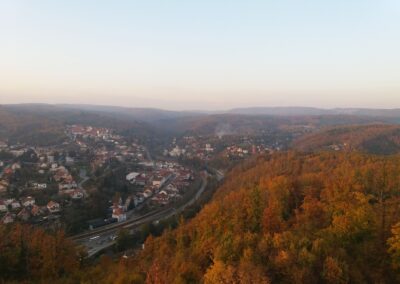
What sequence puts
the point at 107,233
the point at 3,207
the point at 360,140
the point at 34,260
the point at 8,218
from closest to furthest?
the point at 34,260
the point at 8,218
the point at 107,233
the point at 3,207
the point at 360,140

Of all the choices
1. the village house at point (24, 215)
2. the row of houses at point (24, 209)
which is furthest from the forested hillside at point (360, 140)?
the village house at point (24, 215)

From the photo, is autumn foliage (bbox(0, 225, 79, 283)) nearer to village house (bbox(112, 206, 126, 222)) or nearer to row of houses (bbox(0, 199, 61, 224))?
row of houses (bbox(0, 199, 61, 224))

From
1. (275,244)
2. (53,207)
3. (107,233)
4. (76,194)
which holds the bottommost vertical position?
(107,233)

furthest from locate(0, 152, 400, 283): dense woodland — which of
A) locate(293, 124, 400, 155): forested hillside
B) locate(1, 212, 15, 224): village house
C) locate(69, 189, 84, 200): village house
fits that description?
locate(293, 124, 400, 155): forested hillside

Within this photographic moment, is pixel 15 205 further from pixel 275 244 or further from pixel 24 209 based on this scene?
pixel 275 244

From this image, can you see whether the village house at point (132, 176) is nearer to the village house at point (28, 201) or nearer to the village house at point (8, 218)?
the village house at point (28, 201)

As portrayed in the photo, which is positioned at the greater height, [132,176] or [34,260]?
[34,260]

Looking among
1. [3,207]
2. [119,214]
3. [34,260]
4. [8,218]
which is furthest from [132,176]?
[34,260]

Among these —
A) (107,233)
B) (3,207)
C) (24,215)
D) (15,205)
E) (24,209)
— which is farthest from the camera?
A: (15,205)
